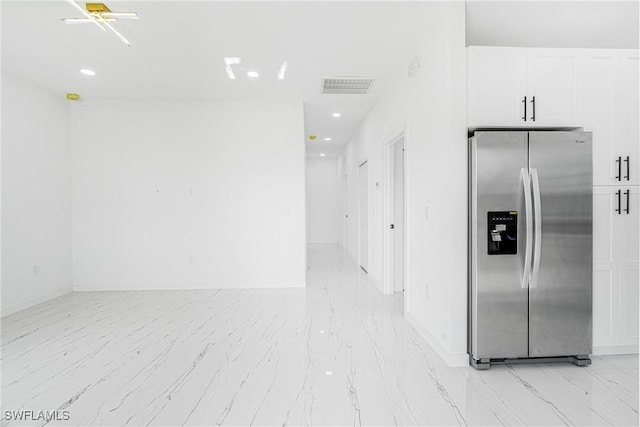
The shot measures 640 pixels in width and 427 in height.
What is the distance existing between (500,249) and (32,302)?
5.31 m

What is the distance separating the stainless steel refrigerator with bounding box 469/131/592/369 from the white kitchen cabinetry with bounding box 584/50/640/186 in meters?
0.22

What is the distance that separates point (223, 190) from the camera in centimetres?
517

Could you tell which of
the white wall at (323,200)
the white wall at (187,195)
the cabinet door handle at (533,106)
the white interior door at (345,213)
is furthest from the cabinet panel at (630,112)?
the white wall at (323,200)

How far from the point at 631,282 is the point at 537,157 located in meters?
1.32

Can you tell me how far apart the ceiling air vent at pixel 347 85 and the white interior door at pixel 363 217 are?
173 centimetres

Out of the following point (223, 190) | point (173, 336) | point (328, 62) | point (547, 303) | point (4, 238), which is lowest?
point (173, 336)

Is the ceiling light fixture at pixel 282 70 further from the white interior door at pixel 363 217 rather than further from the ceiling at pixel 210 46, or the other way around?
the white interior door at pixel 363 217

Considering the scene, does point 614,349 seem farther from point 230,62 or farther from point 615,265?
point 230,62

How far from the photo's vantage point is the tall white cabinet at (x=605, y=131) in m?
2.71

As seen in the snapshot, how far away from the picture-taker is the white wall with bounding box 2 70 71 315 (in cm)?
402

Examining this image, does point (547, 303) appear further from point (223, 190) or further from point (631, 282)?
point (223, 190)

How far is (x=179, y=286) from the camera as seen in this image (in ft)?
16.9

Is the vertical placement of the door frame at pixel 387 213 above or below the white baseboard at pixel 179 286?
above

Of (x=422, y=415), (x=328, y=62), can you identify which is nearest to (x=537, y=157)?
(x=422, y=415)
